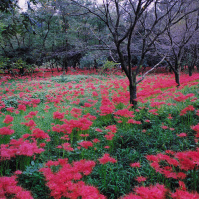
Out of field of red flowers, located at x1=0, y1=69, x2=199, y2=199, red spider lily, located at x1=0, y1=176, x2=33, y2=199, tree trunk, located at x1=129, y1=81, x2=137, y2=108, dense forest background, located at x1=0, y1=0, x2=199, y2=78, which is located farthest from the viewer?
tree trunk, located at x1=129, y1=81, x2=137, y2=108

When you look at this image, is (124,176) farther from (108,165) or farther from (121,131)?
A: (121,131)

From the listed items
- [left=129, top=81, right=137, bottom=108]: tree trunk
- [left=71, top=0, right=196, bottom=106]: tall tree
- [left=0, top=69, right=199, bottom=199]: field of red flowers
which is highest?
[left=71, top=0, right=196, bottom=106]: tall tree

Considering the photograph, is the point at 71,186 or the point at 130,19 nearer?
the point at 71,186

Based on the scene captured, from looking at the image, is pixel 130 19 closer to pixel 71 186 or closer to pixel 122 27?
pixel 122 27

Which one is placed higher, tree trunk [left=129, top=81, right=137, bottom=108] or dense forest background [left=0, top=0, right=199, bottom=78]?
dense forest background [left=0, top=0, right=199, bottom=78]

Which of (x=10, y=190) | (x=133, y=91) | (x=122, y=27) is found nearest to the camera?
(x=10, y=190)

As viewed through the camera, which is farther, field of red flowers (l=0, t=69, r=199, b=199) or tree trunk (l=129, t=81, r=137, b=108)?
tree trunk (l=129, t=81, r=137, b=108)

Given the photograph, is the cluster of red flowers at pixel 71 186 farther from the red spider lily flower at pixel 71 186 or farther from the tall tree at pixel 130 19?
the tall tree at pixel 130 19

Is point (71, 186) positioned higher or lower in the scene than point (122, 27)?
lower

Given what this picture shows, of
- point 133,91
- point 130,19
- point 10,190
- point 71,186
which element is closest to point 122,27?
point 130,19

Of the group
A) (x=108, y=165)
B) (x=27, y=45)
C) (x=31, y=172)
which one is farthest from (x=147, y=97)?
(x=27, y=45)

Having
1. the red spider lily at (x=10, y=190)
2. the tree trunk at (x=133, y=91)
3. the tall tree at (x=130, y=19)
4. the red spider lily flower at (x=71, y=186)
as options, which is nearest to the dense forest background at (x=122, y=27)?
the tall tree at (x=130, y=19)

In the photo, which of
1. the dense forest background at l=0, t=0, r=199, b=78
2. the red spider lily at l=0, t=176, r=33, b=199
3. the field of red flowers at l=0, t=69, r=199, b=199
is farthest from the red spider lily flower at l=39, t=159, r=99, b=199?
the dense forest background at l=0, t=0, r=199, b=78

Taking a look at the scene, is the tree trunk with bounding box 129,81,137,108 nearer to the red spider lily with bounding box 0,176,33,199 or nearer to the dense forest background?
the dense forest background
